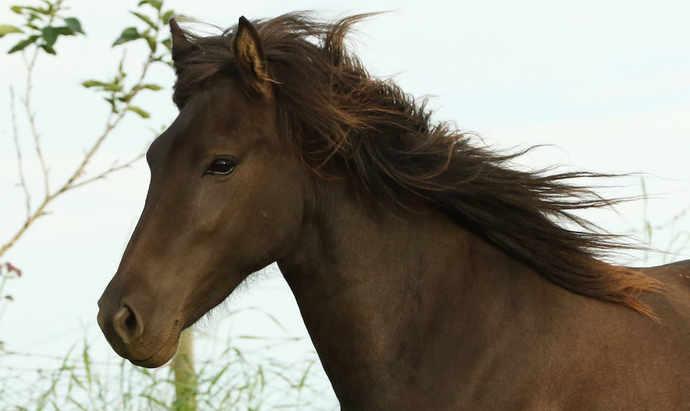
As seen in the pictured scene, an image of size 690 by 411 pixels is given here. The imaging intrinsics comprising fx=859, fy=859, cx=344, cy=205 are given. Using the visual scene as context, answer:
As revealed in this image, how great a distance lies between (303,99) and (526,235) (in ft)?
3.09

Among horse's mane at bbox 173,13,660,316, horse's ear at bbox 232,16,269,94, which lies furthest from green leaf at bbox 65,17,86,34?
horse's ear at bbox 232,16,269,94

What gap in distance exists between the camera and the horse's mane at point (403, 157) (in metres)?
3.00

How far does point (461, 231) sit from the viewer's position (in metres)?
3.08

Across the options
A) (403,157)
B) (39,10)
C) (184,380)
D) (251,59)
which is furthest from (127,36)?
(184,380)

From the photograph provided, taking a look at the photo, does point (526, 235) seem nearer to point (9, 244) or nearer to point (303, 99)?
point (303, 99)

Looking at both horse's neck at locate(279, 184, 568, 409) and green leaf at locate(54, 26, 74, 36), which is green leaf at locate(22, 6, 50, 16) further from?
horse's neck at locate(279, 184, 568, 409)

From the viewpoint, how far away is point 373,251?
2963 millimetres

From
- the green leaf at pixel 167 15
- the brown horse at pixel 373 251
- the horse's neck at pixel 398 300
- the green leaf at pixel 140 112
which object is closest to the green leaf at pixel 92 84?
the green leaf at pixel 140 112

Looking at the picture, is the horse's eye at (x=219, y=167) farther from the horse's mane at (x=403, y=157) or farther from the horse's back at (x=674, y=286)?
the horse's back at (x=674, y=286)

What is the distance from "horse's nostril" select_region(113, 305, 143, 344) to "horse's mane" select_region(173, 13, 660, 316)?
79 centimetres

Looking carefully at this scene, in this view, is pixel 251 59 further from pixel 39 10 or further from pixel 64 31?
pixel 39 10

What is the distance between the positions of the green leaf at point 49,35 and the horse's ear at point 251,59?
1.11 m

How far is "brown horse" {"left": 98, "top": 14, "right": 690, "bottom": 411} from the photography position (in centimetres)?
279

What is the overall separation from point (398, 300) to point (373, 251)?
19 centimetres
